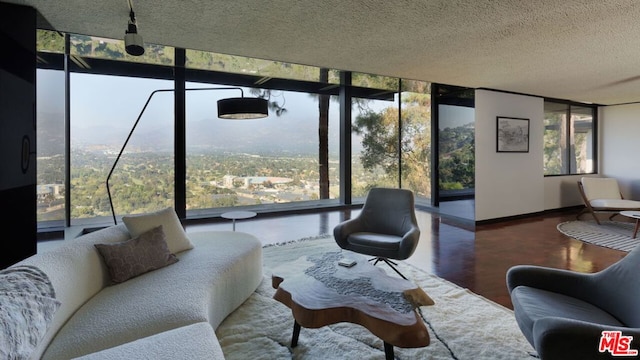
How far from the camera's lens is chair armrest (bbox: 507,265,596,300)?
2070 mm

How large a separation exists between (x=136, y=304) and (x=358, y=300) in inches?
52.3

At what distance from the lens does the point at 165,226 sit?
2.87m

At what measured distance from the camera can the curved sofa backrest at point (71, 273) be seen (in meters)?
1.73

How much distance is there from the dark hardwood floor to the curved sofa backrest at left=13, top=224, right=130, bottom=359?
277cm

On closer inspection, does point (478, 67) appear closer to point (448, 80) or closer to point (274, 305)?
point (448, 80)

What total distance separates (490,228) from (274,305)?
4.56 meters

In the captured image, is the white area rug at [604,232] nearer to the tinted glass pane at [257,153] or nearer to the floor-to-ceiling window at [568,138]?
the floor-to-ceiling window at [568,138]

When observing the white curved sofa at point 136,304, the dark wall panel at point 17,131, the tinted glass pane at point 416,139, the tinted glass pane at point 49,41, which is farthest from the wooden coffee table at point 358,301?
the tinted glass pane at point 416,139

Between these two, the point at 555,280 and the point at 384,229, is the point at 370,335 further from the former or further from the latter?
the point at 384,229

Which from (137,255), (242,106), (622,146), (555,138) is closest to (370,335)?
(137,255)

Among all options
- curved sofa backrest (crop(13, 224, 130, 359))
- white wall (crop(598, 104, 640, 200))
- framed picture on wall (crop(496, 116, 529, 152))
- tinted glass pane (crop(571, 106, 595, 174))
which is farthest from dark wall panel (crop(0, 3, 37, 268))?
white wall (crop(598, 104, 640, 200))

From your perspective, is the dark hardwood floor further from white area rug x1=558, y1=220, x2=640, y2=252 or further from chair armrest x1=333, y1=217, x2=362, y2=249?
chair armrest x1=333, y1=217, x2=362, y2=249

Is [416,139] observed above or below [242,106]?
above

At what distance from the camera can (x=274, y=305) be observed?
2.74 metres
